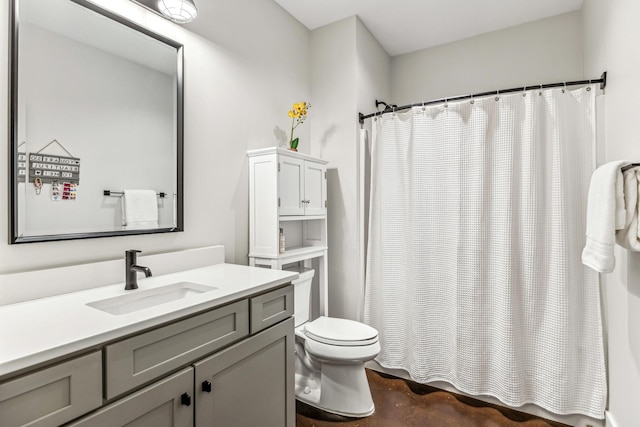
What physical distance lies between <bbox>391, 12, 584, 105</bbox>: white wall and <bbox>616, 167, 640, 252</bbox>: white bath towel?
1517 millimetres

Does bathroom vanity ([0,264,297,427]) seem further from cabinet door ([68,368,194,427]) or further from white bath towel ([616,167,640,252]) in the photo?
white bath towel ([616,167,640,252])

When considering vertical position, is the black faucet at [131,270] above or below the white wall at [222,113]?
below

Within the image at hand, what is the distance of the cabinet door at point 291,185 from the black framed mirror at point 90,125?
0.57m

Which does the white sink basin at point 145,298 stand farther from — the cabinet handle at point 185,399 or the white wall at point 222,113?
the cabinet handle at point 185,399

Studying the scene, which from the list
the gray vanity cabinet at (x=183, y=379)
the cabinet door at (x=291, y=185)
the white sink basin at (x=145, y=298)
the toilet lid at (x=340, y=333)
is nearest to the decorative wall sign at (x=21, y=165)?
the white sink basin at (x=145, y=298)

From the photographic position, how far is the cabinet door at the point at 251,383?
1.12 metres

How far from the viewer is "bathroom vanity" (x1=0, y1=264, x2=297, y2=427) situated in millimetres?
758

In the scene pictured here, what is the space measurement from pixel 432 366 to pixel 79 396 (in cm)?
205

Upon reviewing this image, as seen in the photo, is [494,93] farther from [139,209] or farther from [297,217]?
[139,209]

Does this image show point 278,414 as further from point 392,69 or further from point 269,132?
point 392,69

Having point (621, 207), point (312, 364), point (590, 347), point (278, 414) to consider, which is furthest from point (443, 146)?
point (278, 414)

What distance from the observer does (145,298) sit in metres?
1.32

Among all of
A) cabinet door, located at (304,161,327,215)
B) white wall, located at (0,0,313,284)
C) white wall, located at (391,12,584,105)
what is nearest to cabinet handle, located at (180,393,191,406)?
white wall, located at (0,0,313,284)

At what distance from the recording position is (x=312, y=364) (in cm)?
208
